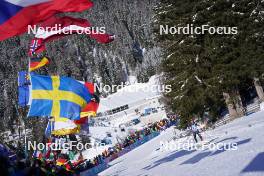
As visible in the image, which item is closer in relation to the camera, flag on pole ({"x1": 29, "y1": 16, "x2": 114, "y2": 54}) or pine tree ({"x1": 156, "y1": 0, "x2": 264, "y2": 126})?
flag on pole ({"x1": 29, "y1": 16, "x2": 114, "y2": 54})

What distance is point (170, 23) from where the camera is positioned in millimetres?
32500

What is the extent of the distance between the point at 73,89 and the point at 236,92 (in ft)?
61.4

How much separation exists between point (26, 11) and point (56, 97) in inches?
242

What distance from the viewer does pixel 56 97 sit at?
49.1ft

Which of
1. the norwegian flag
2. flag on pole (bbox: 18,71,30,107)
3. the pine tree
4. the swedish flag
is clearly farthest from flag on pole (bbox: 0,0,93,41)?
the pine tree

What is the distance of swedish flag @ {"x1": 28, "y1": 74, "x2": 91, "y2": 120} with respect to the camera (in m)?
14.9

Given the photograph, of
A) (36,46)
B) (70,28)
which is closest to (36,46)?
(36,46)

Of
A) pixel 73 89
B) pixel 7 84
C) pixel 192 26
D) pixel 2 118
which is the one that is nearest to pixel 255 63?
pixel 192 26

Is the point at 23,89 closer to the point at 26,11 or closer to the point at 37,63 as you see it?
the point at 37,63

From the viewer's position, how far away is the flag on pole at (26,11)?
29.0ft

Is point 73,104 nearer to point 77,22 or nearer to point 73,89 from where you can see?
point 73,89

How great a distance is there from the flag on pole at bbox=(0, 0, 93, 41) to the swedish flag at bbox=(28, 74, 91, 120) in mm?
5784

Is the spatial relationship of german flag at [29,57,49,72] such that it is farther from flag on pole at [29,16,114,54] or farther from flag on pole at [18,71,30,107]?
flag on pole at [29,16,114,54]

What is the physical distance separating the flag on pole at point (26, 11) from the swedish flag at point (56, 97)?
5784 mm
